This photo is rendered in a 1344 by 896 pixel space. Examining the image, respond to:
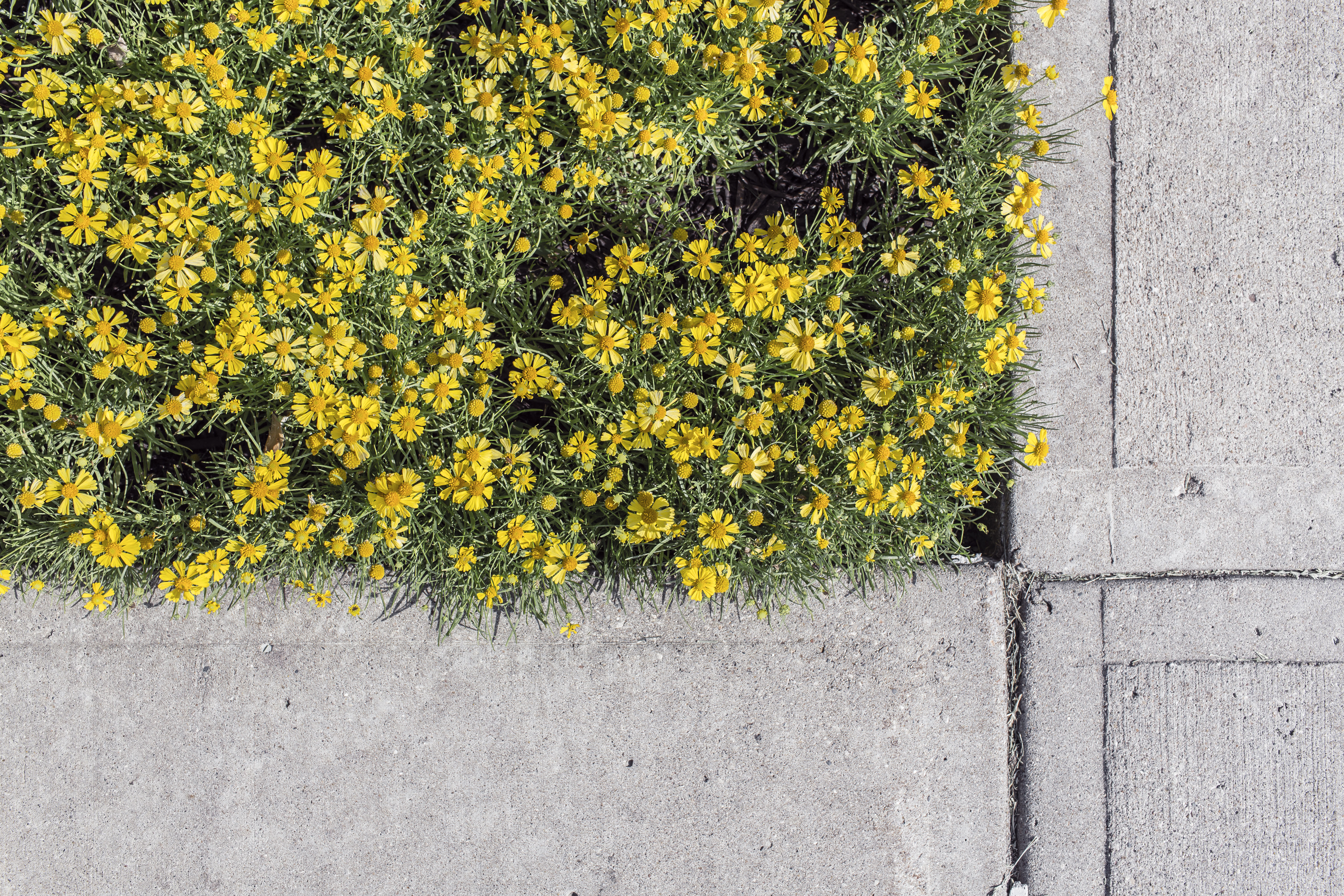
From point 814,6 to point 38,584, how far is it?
2.53 m

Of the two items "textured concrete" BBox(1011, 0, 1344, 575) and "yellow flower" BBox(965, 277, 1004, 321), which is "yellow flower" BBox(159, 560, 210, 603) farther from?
"textured concrete" BBox(1011, 0, 1344, 575)

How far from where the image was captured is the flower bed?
2047 millimetres

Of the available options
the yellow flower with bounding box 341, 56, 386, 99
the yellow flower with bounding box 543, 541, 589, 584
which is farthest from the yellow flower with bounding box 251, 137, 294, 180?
the yellow flower with bounding box 543, 541, 589, 584

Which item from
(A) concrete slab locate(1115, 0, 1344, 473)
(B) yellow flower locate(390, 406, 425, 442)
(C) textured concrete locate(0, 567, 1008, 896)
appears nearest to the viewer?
(B) yellow flower locate(390, 406, 425, 442)

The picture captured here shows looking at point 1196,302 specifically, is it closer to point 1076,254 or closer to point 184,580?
point 1076,254

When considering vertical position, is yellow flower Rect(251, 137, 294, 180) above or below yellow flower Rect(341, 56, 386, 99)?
below

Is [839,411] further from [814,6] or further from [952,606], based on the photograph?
[814,6]

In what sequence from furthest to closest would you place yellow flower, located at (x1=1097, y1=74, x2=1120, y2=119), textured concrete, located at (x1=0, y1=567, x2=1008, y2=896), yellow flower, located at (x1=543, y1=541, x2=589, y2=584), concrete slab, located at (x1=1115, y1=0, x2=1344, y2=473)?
concrete slab, located at (x1=1115, y1=0, x2=1344, y2=473)
textured concrete, located at (x1=0, y1=567, x2=1008, y2=896)
yellow flower, located at (x1=1097, y1=74, x2=1120, y2=119)
yellow flower, located at (x1=543, y1=541, x2=589, y2=584)

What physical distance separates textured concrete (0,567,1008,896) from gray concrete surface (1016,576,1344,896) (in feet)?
0.51

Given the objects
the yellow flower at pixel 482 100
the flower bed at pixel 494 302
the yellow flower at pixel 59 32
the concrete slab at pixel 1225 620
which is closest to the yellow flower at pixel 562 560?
the flower bed at pixel 494 302

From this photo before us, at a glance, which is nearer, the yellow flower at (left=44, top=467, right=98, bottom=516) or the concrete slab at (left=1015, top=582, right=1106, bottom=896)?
the yellow flower at (left=44, top=467, right=98, bottom=516)

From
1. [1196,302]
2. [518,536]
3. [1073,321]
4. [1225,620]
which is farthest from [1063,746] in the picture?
[518,536]

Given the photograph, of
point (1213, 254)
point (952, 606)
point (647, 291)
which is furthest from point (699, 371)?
point (1213, 254)

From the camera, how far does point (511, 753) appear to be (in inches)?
95.0
